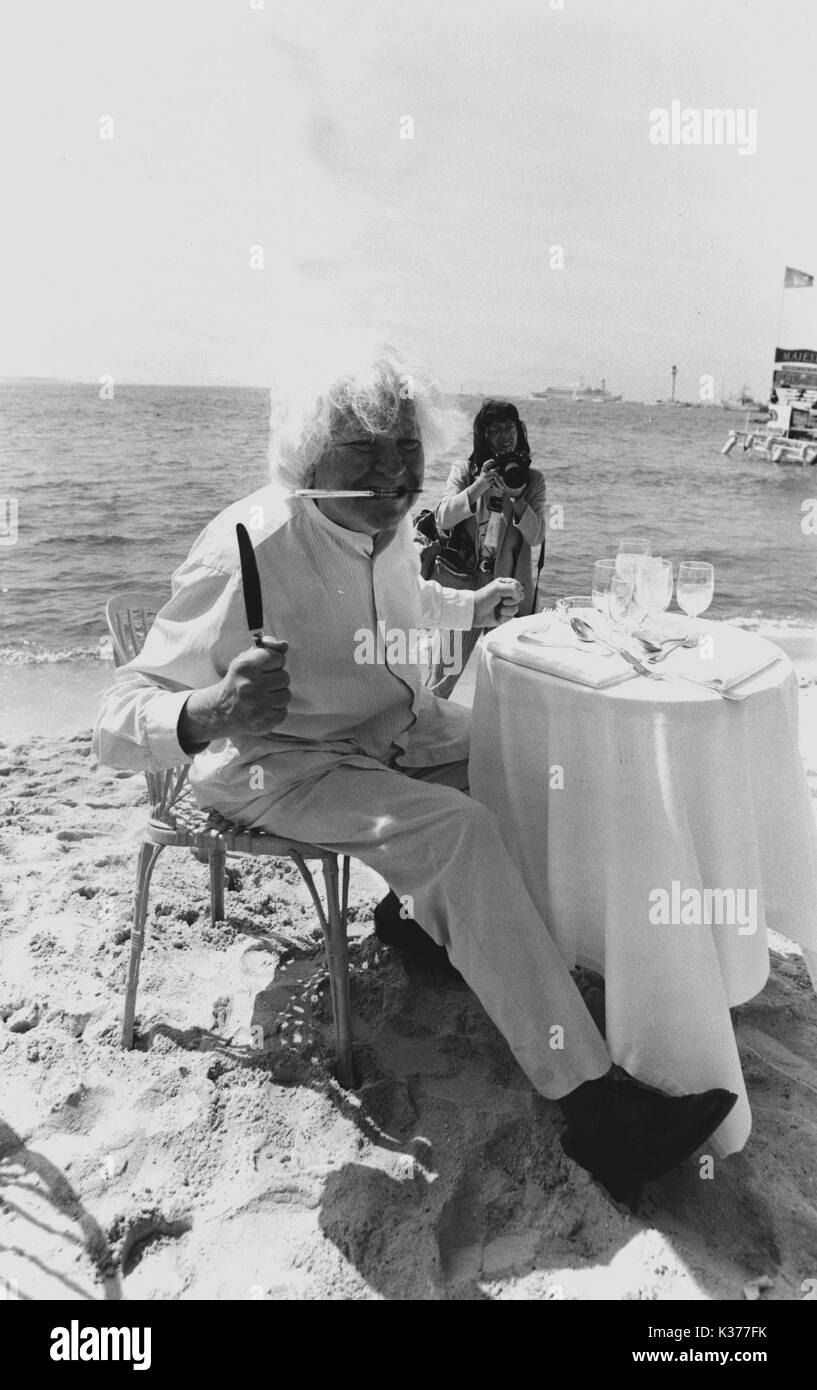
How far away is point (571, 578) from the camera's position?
45.5ft

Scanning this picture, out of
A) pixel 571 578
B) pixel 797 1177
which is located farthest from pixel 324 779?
pixel 571 578

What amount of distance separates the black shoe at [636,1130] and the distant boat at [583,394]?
6484cm

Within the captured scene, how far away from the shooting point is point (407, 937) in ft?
8.89

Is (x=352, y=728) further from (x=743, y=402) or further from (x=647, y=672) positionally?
(x=743, y=402)

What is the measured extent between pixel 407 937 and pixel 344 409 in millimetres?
1565

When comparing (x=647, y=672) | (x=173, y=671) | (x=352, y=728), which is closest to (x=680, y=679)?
(x=647, y=672)

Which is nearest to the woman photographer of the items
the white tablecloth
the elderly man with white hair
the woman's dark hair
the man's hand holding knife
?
the woman's dark hair

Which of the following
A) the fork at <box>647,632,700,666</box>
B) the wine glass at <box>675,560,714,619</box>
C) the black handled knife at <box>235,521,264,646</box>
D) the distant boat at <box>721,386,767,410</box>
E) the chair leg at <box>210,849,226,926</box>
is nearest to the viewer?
the black handled knife at <box>235,521,264,646</box>

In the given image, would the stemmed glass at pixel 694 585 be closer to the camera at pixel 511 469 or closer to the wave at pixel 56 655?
the camera at pixel 511 469

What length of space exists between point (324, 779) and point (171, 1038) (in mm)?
870

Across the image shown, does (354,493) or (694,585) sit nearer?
(354,493)

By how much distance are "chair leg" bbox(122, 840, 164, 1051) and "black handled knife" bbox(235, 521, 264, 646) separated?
0.75 meters

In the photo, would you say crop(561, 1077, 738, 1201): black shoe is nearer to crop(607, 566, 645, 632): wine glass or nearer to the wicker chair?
the wicker chair

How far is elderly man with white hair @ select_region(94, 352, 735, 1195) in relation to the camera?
1.86 m
